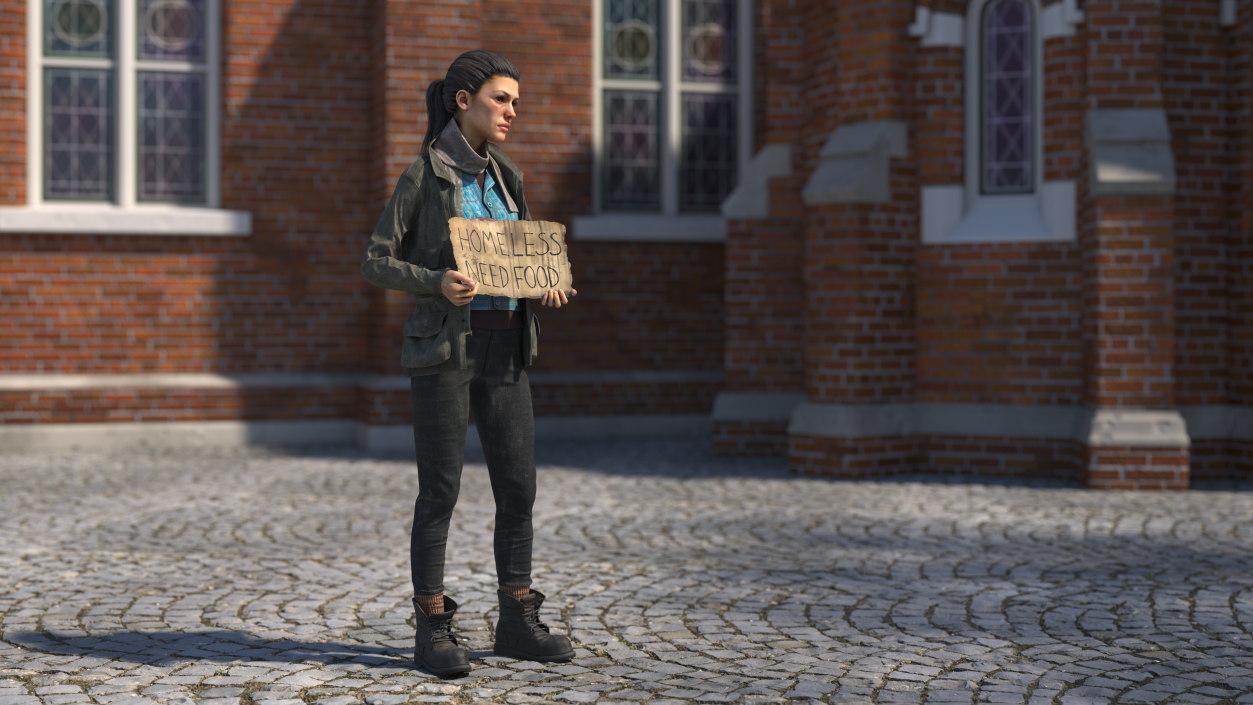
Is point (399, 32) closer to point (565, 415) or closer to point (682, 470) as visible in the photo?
point (565, 415)

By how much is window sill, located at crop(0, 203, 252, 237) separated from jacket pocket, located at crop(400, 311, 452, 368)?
7871 millimetres

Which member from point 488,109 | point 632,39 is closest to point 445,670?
point 488,109

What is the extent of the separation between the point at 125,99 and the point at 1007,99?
26.2 feet

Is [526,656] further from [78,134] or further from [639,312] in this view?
[78,134]

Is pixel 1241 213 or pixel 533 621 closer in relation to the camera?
pixel 533 621

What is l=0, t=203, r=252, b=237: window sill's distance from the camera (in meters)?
10.5

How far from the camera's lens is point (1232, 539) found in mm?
6312

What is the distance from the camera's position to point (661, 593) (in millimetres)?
5039

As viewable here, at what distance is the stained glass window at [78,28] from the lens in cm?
1072

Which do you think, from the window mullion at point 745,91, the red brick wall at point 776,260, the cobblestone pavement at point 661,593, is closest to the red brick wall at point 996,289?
the cobblestone pavement at point 661,593

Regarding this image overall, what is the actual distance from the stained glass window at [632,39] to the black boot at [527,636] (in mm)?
8682

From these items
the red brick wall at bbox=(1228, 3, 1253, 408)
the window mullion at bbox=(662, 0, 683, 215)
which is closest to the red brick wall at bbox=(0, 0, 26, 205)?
the window mullion at bbox=(662, 0, 683, 215)

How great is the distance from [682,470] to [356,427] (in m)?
3.56

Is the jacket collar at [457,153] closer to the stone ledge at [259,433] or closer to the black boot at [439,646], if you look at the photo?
the black boot at [439,646]
